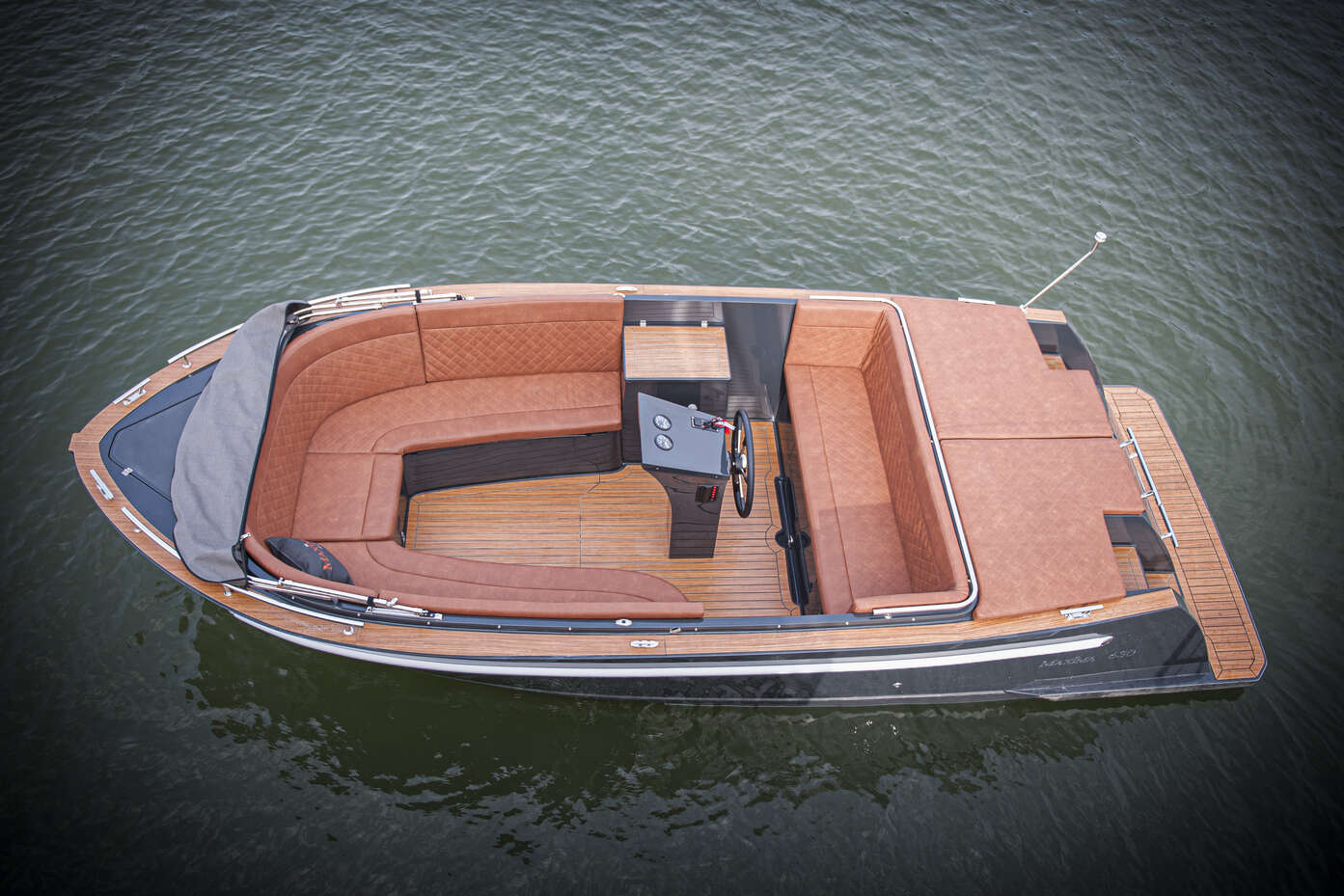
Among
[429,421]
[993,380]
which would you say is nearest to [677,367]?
[429,421]

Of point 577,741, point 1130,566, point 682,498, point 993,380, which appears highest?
point 993,380

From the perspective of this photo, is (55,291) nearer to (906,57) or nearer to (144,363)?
(144,363)

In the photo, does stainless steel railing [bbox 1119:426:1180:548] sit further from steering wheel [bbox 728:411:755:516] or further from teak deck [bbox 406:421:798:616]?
steering wheel [bbox 728:411:755:516]

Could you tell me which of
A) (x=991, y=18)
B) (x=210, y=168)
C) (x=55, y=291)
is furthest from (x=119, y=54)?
(x=991, y=18)

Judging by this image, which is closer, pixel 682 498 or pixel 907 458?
pixel 682 498

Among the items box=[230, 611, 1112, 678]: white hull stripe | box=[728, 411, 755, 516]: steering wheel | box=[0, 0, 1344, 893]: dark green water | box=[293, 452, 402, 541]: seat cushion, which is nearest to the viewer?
box=[728, 411, 755, 516]: steering wheel

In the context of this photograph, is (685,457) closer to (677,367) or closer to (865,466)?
(677,367)

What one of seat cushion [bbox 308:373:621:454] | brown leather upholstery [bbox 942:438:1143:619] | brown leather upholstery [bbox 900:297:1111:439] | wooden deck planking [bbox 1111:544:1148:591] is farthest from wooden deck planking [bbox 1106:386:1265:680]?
seat cushion [bbox 308:373:621:454]
